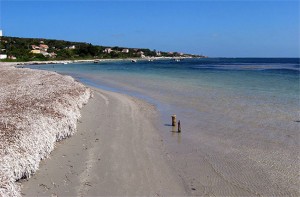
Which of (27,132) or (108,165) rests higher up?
(27,132)

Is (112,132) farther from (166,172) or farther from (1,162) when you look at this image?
(1,162)

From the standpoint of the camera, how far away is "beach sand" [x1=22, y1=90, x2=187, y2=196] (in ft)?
34.5

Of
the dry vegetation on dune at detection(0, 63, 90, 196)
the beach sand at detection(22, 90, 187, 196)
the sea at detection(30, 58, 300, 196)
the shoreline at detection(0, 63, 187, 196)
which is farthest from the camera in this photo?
the sea at detection(30, 58, 300, 196)

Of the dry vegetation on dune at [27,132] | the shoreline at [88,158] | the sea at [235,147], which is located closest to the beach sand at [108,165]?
the shoreline at [88,158]

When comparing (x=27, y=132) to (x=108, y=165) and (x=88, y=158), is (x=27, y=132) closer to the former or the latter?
(x=88, y=158)

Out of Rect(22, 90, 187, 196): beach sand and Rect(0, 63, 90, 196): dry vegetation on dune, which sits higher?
Rect(0, 63, 90, 196): dry vegetation on dune

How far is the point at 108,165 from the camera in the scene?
12.8 metres

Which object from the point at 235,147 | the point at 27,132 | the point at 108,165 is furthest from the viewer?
the point at 235,147

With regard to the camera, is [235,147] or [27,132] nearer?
[27,132]

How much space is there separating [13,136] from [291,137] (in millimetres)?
13171

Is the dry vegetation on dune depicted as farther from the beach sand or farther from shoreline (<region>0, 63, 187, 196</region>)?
the beach sand

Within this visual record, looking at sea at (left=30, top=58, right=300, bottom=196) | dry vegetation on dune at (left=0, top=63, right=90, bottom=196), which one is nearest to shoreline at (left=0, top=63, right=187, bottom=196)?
dry vegetation on dune at (left=0, top=63, right=90, bottom=196)

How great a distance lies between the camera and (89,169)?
12.2 m

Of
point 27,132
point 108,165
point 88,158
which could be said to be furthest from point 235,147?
point 27,132
